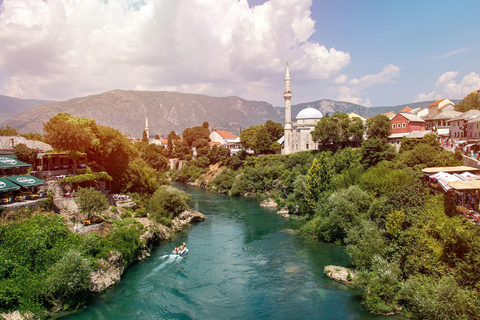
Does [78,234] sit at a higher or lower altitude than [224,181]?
higher

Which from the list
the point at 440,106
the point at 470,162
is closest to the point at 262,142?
the point at 440,106

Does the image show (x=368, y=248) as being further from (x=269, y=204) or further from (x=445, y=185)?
(x=269, y=204)

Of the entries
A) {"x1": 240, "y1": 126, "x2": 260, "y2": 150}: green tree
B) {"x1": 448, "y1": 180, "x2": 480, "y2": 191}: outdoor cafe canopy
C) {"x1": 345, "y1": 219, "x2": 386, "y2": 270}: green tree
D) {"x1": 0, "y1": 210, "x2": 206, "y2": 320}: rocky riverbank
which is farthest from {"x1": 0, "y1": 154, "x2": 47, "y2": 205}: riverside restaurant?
{"x1": 240, "y1": 126, "x2": 260, "y2": 150}: green tree

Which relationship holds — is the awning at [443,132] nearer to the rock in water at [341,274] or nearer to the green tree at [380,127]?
the green tree at [380,127]

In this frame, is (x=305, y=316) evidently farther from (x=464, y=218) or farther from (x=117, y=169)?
(x=117, y=169)

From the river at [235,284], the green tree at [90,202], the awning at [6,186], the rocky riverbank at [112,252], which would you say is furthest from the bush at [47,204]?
the river at [235,284]

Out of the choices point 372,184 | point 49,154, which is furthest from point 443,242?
point 49,154
